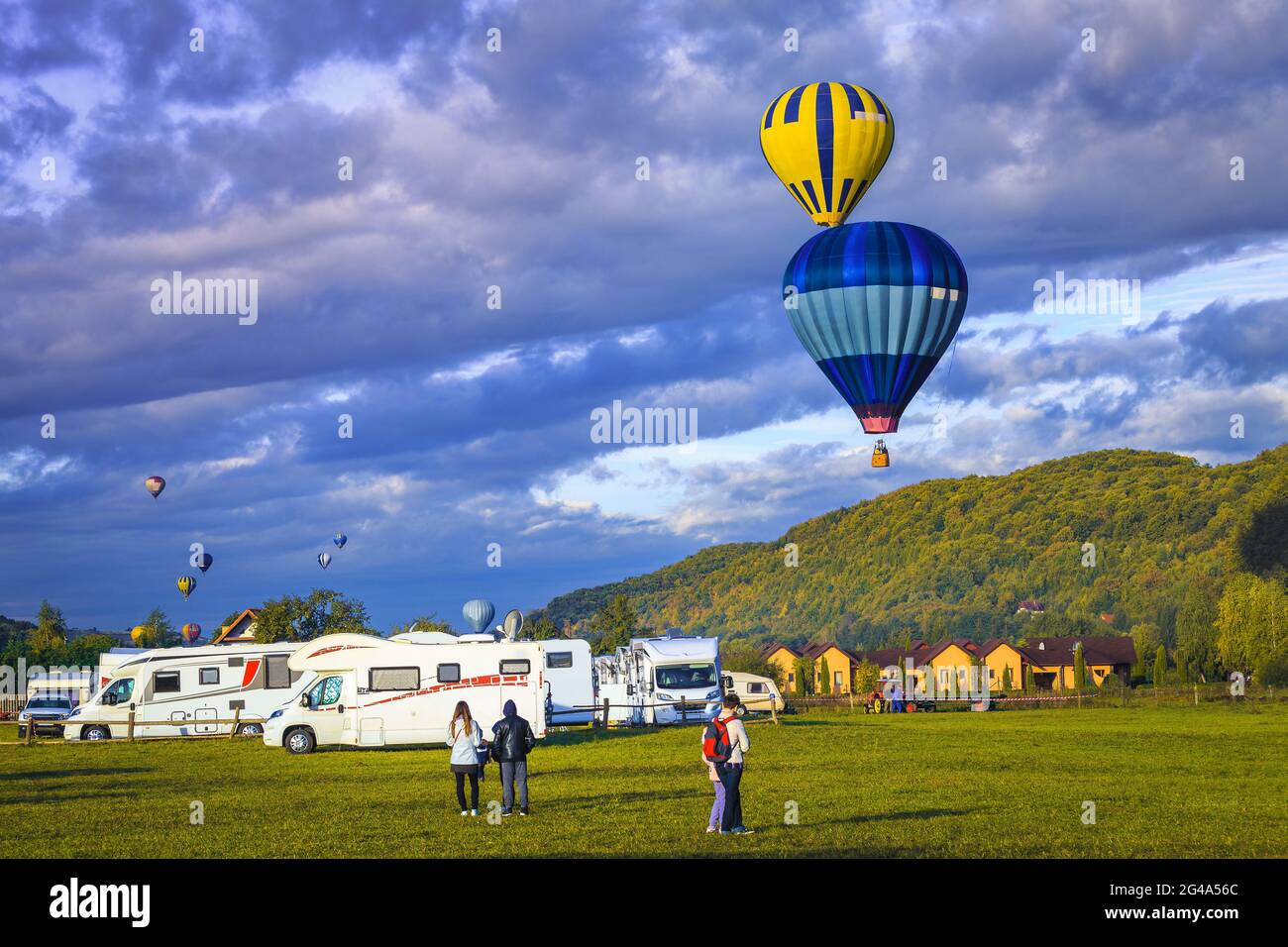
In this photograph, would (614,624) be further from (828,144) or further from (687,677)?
(828,144)

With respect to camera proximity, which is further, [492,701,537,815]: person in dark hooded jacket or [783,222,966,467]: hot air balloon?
[783,222,966,467]: hot air balloon

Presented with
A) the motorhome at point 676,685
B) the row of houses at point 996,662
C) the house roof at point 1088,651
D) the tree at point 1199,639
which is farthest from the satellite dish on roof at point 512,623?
the house roof at point 1088,651

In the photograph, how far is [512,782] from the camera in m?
23.3

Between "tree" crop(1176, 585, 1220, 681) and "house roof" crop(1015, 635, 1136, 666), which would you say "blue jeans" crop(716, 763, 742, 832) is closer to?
"tree" crop(1176, 585, 1220, 681)

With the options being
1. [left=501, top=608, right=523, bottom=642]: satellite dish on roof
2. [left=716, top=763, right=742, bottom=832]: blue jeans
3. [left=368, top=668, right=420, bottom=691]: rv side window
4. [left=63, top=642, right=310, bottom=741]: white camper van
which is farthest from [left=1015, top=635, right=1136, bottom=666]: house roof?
[left=716, top=763, right=742, bottom=832]: blue jeans

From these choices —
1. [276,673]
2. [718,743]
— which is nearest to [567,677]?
[276,673]

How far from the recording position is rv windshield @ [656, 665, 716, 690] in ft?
162

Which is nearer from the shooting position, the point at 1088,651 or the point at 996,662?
the point at 1088,651

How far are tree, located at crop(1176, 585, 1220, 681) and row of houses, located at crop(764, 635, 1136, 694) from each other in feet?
73.3

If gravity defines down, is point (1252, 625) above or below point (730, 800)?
above

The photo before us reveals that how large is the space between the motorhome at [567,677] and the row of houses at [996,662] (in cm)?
8287

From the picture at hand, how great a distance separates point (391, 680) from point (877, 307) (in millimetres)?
21258

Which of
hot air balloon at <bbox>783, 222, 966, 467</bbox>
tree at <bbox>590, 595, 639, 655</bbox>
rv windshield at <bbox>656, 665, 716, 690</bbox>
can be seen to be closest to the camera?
rv windshield at <bbox>656, 665, 716, 690</bbox>

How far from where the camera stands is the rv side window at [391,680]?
40406mm
